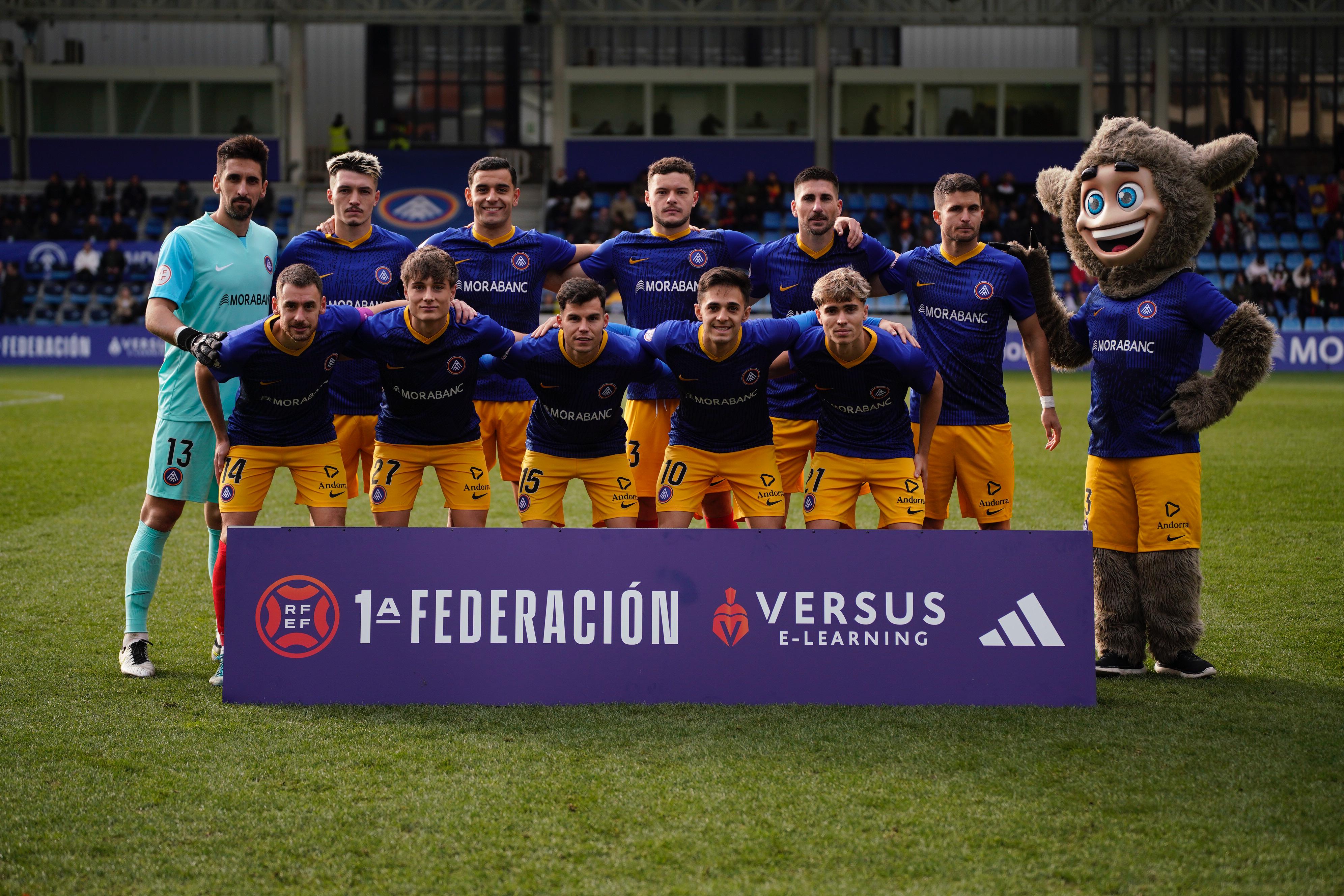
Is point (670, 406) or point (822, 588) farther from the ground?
point (670, 406)

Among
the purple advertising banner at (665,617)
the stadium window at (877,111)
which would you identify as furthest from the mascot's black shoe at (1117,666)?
the stadium window at (877,111)

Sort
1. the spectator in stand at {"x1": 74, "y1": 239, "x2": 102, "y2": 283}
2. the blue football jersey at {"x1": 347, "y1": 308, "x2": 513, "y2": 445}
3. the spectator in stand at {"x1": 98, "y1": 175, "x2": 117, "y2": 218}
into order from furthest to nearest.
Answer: the spectator in stand at {"x1": 98, "y1": 175, "x2": 117, "y2": 218} < the spectator in stand at {"x1": 74, "y1": 239, "x2": 102, "y2": 283} < the blue football jersey at {"x1": 347, "y1": 308, "x2": 513, "y2": 445}

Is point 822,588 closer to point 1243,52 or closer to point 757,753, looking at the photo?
point 757,753

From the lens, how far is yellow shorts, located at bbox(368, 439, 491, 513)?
517 centimetres

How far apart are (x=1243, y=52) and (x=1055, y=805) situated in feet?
109

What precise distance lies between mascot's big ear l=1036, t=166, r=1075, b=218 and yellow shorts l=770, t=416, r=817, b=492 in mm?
1514

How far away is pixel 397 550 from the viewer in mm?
4293

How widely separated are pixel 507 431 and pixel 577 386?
76 cm

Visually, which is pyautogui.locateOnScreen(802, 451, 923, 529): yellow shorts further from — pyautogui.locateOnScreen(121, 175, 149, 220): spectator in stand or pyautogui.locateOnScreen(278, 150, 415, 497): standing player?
pyautogui.locateOnScreen(121, 175, 149, 220): spectator in stand

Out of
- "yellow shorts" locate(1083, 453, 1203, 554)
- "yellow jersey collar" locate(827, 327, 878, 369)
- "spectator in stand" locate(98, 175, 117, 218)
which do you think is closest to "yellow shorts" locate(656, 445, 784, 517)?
"yellow jersey collar" locate(827, 327, 878, 369)

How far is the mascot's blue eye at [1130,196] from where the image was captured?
5.14 meters

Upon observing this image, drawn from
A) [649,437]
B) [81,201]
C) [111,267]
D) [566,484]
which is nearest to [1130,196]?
[649,437]

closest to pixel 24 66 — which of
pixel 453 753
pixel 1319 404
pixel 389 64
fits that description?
pixel 389 64

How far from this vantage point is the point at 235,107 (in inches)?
1143
